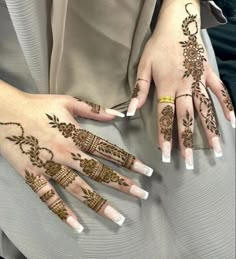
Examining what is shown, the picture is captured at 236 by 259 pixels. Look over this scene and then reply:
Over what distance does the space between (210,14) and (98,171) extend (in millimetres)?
364

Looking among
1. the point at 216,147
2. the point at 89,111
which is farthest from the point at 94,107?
the point at 216,147

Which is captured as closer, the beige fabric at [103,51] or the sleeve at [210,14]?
the beige fabric at [103,51]

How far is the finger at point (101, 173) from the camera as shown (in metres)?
0.65

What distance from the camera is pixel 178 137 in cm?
70

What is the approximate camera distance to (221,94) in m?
0.72

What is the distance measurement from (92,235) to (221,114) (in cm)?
33

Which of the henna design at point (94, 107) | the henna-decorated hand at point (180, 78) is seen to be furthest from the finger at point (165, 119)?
the henna design at point (94, 107)

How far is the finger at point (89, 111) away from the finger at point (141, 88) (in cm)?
3

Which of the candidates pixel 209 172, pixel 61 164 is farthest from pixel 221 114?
pixel 61 164

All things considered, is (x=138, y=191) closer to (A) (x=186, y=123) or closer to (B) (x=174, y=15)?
(A) (x=186, y=123)

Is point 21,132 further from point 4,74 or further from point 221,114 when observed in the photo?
point 221,114

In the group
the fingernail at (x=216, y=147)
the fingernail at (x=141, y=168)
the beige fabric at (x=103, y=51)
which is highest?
the beige fabric at (x=103, y=51)

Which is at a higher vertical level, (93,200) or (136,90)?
(136,90)

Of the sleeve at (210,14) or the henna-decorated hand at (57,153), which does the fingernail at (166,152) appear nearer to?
the henna-decorated hand at (57,153)
